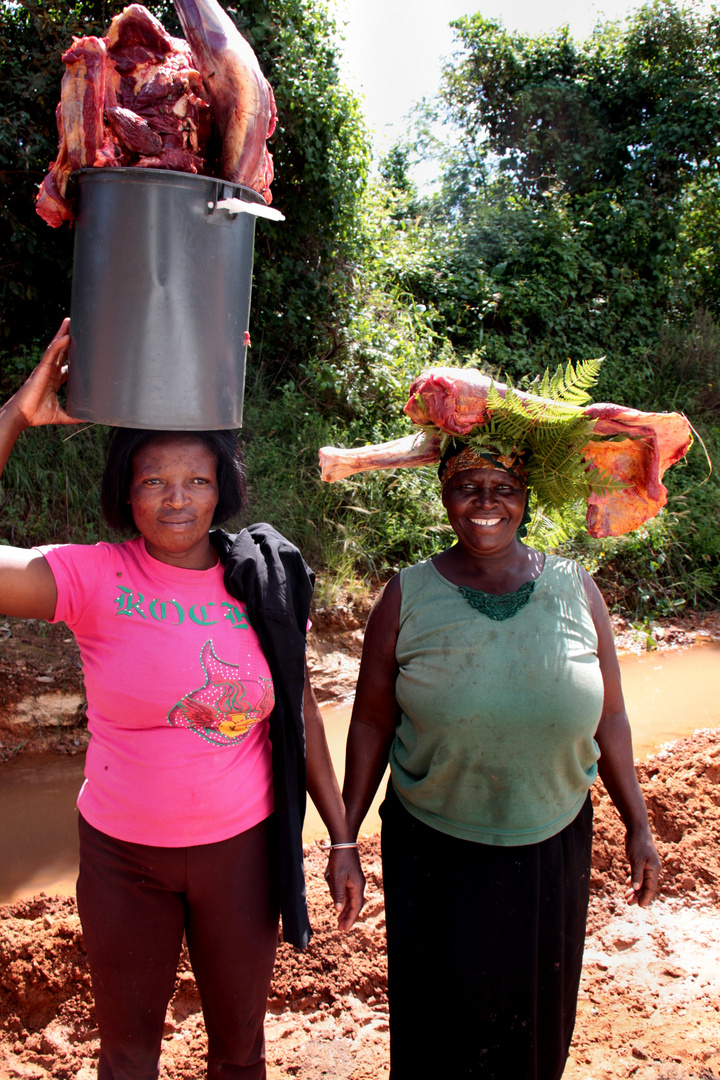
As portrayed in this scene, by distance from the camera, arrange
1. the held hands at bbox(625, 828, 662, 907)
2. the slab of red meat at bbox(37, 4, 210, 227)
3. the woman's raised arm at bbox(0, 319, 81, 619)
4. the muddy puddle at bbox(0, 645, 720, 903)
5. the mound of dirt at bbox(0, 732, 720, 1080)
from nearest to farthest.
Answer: the woman's raised arm at bbox(0, 319, 81, 619), the slab of red meat at bbox(37, 4, 210, 227), the held hands at bbox(625, 828, 662, 907), the mound of dirt at bbox(0, 732, 720, 1080), the muddy puddle at bbox(0, 645, 720, 903)

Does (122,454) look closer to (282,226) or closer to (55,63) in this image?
(55,63)

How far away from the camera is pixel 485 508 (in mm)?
2004

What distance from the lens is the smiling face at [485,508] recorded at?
6.57 feet

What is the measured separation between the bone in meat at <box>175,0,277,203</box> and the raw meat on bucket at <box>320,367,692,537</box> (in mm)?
675

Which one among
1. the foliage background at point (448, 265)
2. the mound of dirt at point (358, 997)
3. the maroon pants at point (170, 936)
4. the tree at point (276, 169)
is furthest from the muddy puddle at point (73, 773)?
the tree at point (276, 169)

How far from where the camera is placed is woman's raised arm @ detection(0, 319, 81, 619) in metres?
1.65

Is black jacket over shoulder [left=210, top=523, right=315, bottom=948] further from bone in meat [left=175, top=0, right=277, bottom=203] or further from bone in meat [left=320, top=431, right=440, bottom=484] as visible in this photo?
bone in meat [left=175, top=0, right=277, bottom=203]

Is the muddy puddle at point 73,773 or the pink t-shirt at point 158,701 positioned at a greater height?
the pink t-shirt at point 158,701

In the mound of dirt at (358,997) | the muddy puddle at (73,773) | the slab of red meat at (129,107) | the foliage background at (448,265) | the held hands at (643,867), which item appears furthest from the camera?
the foliage background at (448,265)

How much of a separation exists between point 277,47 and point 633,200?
6359 millimetres

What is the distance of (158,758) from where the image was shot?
1694 millimetres

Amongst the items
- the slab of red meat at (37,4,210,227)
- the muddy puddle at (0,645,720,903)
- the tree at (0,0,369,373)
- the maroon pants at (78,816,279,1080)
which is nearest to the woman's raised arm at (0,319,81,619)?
the slab of red meat at (37,4,210,227)

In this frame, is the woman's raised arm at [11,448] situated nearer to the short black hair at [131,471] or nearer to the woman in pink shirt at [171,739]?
the woman in pink shirt at [171,739]

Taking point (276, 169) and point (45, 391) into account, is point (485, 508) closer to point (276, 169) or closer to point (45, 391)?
point (45, 391)
